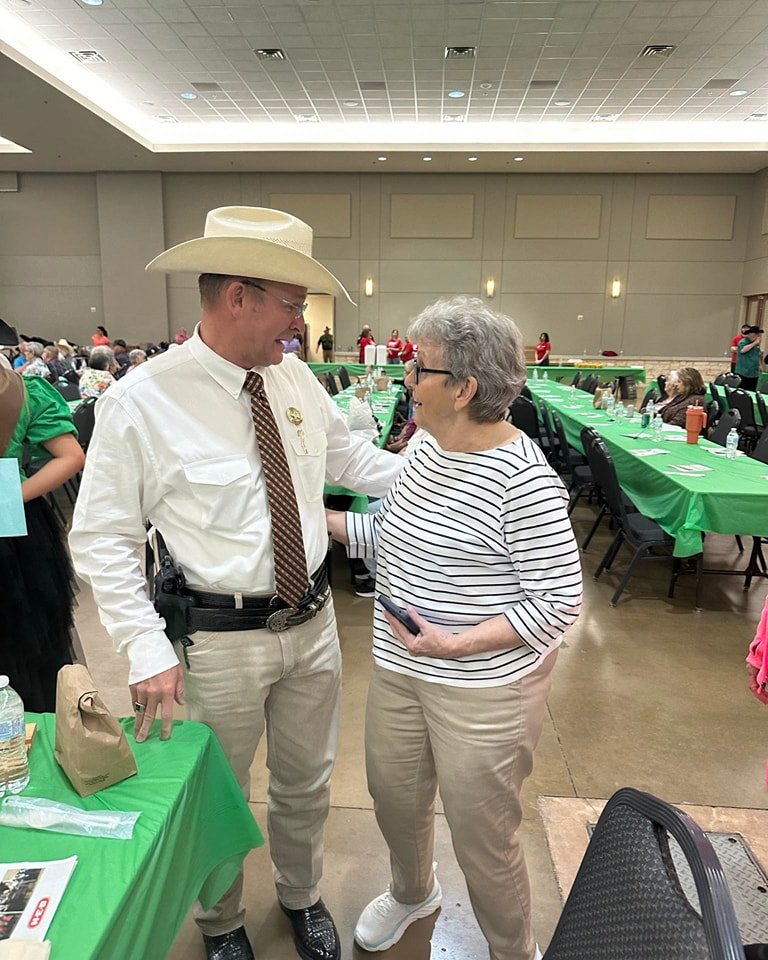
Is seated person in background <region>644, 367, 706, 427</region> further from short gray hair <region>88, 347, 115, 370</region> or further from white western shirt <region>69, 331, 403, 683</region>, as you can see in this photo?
short gray hair <region>88, 347, 115, 370</region>

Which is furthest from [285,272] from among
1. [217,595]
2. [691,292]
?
[691,292]

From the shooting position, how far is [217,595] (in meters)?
1.44

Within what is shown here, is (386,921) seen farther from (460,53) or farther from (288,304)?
(460,53)

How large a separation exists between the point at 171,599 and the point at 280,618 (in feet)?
0.78

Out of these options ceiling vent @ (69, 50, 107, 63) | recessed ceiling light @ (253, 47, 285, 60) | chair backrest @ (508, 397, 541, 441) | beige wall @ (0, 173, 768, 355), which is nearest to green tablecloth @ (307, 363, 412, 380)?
beige wall @ (0, 173, 768, 355)

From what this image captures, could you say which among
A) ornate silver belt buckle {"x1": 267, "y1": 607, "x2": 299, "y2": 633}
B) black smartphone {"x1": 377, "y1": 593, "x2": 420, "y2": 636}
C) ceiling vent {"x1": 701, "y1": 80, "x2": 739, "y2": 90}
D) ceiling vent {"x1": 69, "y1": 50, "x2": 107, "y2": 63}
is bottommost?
ornate silver belt buckle {"x1": 267, "y1": 607, "x2": 299, "y2": 633}

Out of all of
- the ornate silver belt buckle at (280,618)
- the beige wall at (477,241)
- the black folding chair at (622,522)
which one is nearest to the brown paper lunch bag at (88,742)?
the ornate silver belt buckle at (280,618)

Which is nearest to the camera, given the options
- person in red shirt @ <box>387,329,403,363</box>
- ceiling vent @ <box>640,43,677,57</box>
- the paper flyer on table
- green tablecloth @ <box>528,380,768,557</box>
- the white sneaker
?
the paper flyer on table

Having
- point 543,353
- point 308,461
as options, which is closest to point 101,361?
point 308,461

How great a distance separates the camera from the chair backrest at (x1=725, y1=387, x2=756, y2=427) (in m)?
8.36

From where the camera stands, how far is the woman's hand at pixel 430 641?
135 centimetres

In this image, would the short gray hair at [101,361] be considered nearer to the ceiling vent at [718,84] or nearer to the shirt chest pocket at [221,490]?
the shirt chest pocket at [221,490]

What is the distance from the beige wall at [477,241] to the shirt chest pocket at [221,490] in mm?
16072

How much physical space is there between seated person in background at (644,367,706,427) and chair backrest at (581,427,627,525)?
201 cm
